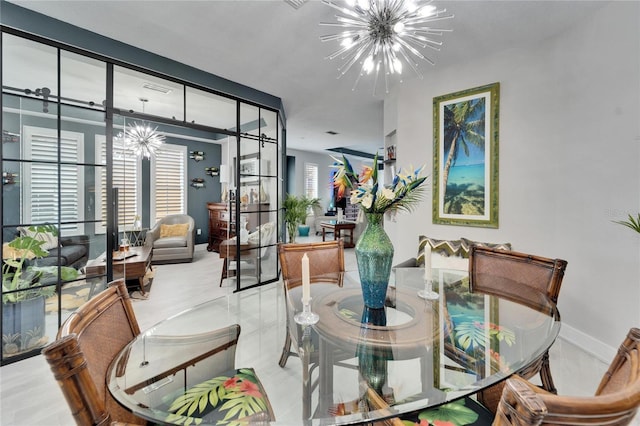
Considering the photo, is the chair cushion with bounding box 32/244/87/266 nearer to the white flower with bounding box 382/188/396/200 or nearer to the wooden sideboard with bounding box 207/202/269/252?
the wooden sideboard with bounding box 207/202/269/252

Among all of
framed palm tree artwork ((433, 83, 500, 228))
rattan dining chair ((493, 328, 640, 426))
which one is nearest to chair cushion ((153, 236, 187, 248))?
framed palm tree artwork ((433, 83, 500, 228))

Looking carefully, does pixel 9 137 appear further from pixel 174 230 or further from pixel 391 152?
pixel 391 152

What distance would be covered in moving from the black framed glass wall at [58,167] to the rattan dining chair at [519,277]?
315 cm

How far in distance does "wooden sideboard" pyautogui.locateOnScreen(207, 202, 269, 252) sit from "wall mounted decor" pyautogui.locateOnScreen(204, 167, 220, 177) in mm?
511

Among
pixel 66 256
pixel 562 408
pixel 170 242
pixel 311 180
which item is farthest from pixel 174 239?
pixel 562 408

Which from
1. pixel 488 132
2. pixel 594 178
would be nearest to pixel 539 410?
pixel 594 178

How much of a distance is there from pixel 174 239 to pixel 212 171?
1.43 meters

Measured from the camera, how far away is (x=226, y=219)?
4371 mm

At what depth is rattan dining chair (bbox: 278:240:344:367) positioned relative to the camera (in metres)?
1.96

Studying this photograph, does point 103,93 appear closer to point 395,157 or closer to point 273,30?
point 273,30

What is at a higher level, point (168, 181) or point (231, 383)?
point (168, 181)

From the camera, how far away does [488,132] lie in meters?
2.94

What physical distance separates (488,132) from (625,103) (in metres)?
1.00

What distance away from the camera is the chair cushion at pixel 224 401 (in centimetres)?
98
